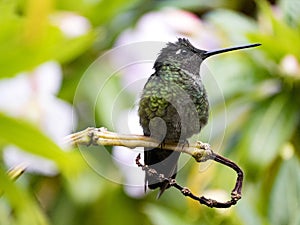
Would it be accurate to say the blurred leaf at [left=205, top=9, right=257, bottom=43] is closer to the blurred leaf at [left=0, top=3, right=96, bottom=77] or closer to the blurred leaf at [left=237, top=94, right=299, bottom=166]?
the blurred leaf at [left=237, top=94, right=299, bottom=166]

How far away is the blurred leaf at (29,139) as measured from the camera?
36 cm

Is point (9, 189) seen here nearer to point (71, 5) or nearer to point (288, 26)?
point (288, 26)

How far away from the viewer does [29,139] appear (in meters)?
0.37

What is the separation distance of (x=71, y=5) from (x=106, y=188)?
0.71ft

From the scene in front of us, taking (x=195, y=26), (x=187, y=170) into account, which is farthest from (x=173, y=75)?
(x=195, y=26)

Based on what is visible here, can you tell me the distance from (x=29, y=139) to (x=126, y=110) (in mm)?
60

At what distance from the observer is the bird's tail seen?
26cm

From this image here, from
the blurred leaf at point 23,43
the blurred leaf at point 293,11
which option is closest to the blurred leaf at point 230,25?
the blurred leaf at point 293,11

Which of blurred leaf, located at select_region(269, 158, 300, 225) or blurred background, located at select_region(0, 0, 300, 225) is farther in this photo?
blurred leaf, located at select_region(269, 158, 300, 225)

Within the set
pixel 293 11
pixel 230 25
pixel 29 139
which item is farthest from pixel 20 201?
pixel 230 25

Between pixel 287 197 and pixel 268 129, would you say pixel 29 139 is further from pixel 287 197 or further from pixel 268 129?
pixel 268 129

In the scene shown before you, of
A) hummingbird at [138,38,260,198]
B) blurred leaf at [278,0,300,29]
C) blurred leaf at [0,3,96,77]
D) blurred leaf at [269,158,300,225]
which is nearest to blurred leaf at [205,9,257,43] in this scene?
blurred leaf at [278,0,300,29]

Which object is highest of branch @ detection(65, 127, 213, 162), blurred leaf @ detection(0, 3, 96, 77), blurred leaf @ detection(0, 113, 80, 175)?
branch @ detection(65, 127, 213, 162)

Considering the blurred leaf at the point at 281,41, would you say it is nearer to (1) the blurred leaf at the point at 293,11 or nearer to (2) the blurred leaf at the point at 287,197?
(1) the blurred leaf at the point at 293,11
